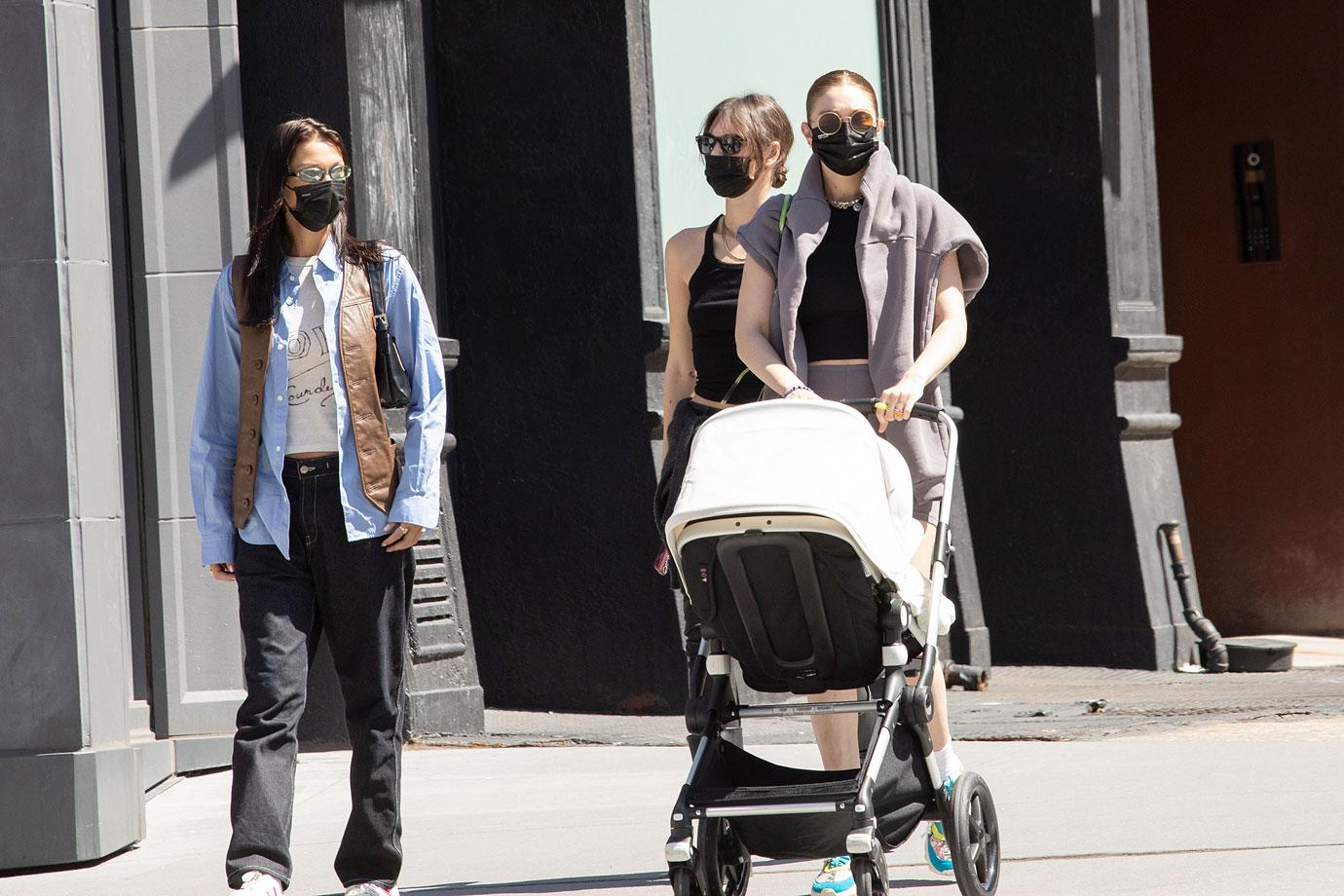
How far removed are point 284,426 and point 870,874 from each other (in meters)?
1.74

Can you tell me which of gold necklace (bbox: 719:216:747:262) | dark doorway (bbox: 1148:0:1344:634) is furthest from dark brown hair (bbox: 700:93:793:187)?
dark doorway (bbox: 1148:0:1344:634)

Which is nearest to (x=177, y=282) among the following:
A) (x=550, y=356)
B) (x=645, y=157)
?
(x=550, y=356)

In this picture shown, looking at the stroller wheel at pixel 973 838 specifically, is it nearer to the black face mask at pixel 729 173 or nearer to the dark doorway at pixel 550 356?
the black face mask at pixel 729 173

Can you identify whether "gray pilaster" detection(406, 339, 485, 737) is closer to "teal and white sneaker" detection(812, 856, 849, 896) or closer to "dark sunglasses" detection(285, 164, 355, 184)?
"dark sunglasses" detection(285, 164, 355, 184)

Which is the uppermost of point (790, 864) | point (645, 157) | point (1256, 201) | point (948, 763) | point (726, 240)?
point (1256, 201)

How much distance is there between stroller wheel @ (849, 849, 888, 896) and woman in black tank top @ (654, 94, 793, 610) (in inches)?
52.5

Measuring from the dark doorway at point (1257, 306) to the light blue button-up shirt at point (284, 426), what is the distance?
10.1 meters

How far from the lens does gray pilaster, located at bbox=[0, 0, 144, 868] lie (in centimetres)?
566

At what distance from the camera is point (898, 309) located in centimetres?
487

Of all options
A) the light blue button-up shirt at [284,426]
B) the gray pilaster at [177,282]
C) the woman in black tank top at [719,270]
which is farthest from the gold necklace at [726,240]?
the gray pilaster at [177,282]

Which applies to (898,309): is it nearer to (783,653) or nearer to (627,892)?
(783,653)

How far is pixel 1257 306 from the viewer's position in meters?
13.9

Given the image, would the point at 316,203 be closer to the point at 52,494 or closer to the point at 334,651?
the point at 334,651

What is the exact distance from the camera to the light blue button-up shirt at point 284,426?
15.6 feet
